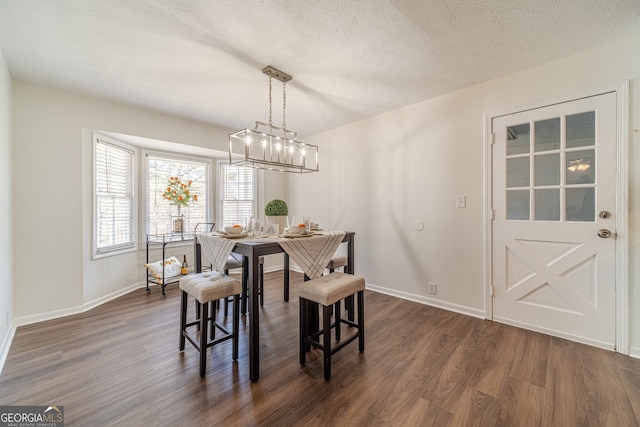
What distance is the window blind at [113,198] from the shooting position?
3.22 metres

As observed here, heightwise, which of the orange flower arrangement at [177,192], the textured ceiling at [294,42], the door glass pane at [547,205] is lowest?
the door glass pane at [547,205]

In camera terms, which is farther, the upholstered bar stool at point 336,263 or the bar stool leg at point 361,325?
the upholstered bar stool at point 336,263

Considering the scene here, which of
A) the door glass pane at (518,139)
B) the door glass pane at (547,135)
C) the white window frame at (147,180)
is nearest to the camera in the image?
the door glass pane at (547,135)

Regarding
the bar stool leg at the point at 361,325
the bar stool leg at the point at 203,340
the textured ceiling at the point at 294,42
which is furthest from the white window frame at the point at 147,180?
the bar stool leg at the point at 361,325

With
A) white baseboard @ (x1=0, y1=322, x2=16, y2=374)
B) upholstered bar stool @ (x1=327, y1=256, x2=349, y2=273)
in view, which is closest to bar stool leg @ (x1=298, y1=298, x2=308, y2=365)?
upholstered bar stool @ (x1=327, y1=256, x2=349, y2=273)

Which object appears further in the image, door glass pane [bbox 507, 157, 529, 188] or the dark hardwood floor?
door glass pane [bbox 507, 157, 529, 188]

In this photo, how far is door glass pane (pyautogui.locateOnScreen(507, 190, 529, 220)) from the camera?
98.4 inches

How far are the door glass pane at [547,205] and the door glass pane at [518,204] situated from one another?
8 centimetres

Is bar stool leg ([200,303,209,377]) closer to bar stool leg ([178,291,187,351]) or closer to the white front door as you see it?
bar stool leg ([178,291,187,351])

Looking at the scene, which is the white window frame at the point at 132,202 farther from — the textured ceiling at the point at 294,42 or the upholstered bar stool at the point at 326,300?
the upholstered bar stool at the point at 326,300

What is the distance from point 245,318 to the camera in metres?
2.80

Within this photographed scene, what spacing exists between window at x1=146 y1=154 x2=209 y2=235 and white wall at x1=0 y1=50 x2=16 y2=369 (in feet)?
5.04

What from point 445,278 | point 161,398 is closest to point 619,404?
point 445,278

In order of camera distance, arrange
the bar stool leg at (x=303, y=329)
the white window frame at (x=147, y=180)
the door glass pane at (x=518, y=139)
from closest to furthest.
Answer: the bar stool leg at (x=303, y=329)
the door glass pane at (x=518, y=139)
the white window frame at (x=147, y=180)
